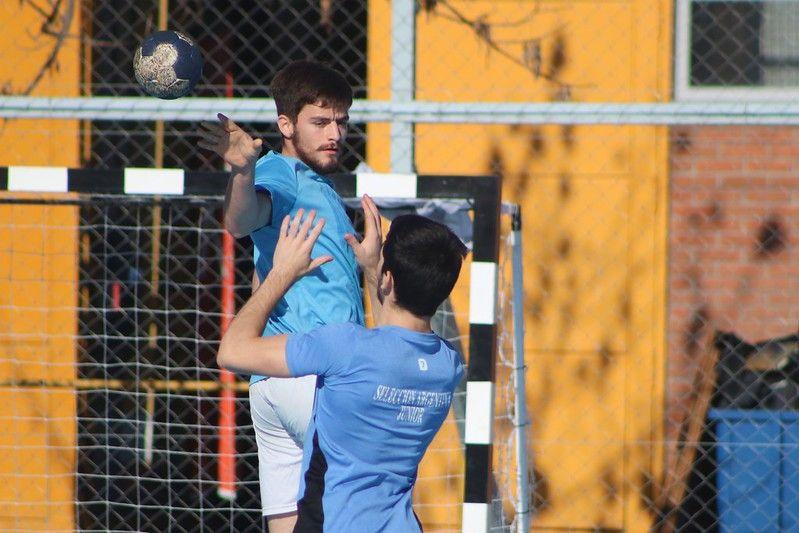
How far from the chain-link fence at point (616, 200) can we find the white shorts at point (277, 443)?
2.73 m

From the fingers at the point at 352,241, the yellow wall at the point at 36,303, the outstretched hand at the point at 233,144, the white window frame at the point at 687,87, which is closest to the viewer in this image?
the outstretched hand at the point at 233,144

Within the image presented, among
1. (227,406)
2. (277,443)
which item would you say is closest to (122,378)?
(227,406)

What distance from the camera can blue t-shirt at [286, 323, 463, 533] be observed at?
273cm

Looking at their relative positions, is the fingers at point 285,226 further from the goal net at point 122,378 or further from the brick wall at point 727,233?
the brick wall at point 727,233

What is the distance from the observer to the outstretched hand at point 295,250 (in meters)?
2.71

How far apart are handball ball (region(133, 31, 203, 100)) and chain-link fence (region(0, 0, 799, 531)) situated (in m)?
2.49

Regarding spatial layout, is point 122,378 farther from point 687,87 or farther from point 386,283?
point 386,283

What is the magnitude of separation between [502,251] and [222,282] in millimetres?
1842

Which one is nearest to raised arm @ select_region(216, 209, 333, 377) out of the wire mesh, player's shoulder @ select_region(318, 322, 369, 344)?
player's shoulder @ select_region(318, 322, 369, 344)

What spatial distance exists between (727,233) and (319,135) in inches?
144

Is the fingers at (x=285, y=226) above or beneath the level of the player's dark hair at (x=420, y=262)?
above

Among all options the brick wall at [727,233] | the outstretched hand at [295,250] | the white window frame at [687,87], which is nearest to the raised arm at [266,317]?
the outstretched hand at [295,250]

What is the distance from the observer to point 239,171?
9.02 ft

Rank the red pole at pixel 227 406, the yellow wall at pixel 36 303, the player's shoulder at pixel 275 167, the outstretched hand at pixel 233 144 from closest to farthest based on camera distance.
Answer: the outstretched hand at pixel 233 144 < the player's shoulder at pixel 275 167 < the yellow wall at pixel 36 303 < the red pole at pixel 227 406
